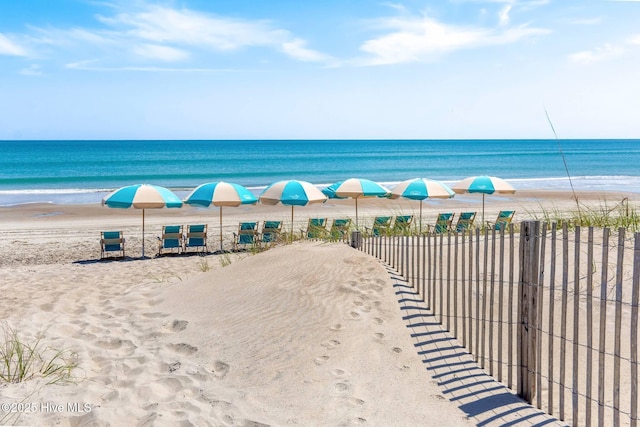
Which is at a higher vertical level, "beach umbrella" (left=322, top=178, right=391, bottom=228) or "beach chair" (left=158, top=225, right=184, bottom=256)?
"beach umbrella" (left=322, top=178, right=391, bottom=228)

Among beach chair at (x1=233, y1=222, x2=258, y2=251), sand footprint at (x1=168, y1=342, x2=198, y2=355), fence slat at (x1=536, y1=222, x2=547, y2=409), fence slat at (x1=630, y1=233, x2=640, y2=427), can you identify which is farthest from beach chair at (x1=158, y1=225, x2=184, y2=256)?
fence slat at (x1=630, y1=233, x2=640, y2=427)

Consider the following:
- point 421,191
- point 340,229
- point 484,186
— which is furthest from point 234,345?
point 484,186

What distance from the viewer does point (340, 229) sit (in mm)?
13141

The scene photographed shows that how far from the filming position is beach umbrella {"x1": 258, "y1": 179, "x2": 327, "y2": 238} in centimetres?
1321

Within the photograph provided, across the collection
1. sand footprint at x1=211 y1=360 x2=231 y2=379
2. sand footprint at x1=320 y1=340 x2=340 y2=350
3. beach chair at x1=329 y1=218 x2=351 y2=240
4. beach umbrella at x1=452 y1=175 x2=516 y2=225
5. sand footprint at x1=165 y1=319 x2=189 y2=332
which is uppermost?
beach umbrella at x1=452 y1=175 x2=516 y2=225

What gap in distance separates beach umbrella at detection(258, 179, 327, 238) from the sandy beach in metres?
3.81

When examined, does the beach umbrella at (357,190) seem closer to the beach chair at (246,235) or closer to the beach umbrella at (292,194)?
the beach umbrella at (292,194)

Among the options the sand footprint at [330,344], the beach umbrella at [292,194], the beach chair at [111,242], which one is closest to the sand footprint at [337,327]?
the sand footprint at [330,344]

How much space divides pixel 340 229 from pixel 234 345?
25.4ft

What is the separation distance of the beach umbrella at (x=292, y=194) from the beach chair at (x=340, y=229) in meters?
0.73

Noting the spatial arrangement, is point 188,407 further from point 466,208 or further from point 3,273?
point 466,208

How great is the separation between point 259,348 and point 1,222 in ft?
59.3

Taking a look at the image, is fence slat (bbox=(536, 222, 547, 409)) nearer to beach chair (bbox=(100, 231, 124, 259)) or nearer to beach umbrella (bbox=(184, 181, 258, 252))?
beach umbrella (bbox=(184, 181, 258, 252))

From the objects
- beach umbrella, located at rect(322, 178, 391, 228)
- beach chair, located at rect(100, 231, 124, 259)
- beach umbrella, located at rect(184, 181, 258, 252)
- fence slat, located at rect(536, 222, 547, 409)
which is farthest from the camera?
beach umbrella, located at rect(322, 178, 391, 228)
